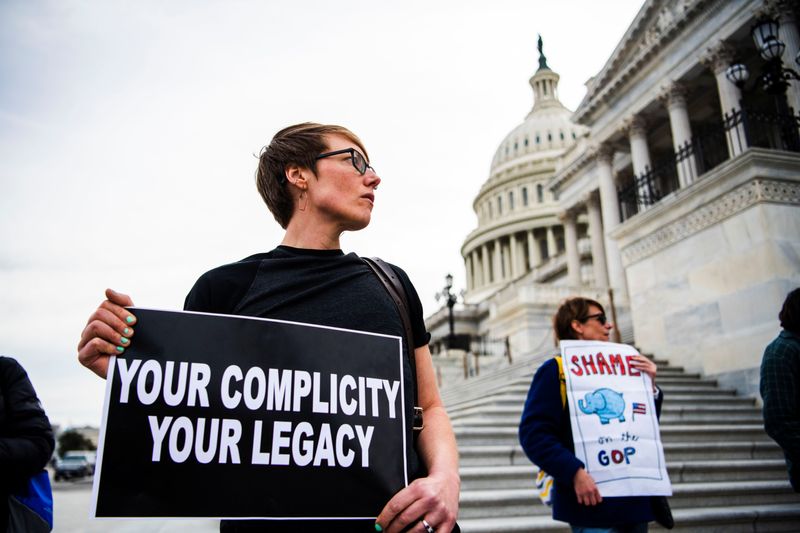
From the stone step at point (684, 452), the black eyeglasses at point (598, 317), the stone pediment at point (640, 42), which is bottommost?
the stone step at point (684, 452)

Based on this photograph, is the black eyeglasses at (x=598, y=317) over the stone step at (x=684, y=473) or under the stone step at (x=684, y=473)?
over

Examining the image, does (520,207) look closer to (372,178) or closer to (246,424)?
(372,178)

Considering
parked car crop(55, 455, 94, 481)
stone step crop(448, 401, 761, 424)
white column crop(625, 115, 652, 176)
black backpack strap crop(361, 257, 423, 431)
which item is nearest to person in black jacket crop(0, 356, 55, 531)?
black backpack strap crop(361, 257, 423, 431)

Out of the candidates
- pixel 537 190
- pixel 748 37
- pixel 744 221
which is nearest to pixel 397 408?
pixel 744 221

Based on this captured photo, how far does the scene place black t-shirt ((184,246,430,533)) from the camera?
1932mm

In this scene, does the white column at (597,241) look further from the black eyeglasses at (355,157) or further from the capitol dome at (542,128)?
the capitol dome at (542,128)

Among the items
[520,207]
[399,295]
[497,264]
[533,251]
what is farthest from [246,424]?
[520,207]

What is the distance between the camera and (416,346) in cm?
219

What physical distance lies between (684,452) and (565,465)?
643 centimetres

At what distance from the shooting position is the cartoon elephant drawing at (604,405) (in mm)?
3859

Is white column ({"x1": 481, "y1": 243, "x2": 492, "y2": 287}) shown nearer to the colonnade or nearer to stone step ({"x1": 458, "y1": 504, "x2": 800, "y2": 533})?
the colonnade

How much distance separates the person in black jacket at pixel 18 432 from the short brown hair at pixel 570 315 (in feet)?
10.6

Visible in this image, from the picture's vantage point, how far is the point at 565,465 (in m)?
3.55

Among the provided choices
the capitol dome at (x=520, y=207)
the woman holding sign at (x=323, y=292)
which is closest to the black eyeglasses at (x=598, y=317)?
the woman holding sign at (x=323, y=292)
